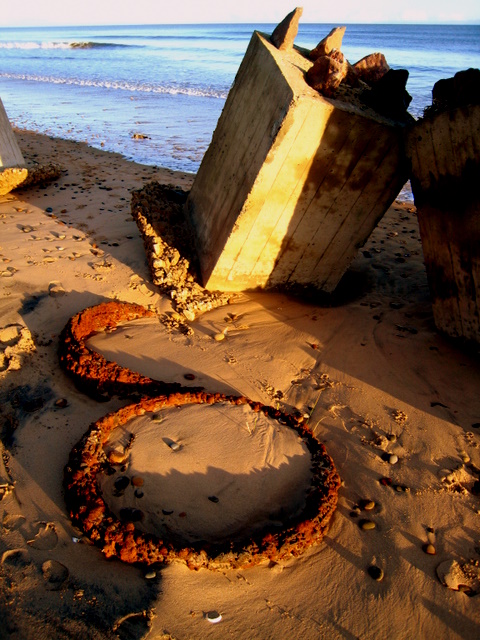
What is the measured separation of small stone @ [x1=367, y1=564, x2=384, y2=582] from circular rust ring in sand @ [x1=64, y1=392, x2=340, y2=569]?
288 mm

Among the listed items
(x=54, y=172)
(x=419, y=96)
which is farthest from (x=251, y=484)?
(x=419, y=96)

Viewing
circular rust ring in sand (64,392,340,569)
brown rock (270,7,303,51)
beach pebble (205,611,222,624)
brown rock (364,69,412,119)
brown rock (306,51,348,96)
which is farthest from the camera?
brown rock (270,7,303,51)

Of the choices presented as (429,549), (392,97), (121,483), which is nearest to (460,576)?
(429,549)

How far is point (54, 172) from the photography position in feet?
25.2

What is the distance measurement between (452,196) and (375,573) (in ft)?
8.99

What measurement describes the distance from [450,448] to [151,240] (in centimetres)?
340

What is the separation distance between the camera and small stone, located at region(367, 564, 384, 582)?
242 centimetres

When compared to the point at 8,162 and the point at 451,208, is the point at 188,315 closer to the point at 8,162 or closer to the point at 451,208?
the point at 451,208

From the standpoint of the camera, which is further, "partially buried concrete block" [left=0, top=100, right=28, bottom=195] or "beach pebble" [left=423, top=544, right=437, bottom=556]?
"partially buried concrete block" [left=0, top=100, right=28, bottom=195]

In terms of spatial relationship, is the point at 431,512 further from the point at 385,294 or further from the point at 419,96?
the point at 419,96

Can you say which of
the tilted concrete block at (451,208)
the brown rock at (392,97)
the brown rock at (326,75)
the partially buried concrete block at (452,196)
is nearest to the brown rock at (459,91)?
the partially buried concrete block at (452,196)

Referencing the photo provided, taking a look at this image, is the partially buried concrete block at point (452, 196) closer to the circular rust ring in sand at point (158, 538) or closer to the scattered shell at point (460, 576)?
the circular rust ring in sand at point (158, 538)

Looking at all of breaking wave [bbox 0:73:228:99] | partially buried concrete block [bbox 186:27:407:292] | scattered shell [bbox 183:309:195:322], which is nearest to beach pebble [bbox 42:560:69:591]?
scattered shell [bbox 183:309:195:322]

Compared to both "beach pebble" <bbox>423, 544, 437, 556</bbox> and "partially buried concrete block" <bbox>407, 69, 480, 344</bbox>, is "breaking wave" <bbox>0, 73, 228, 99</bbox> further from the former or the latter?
"beach pebble" <bbox>423, 544, 437, 556</bbox>
